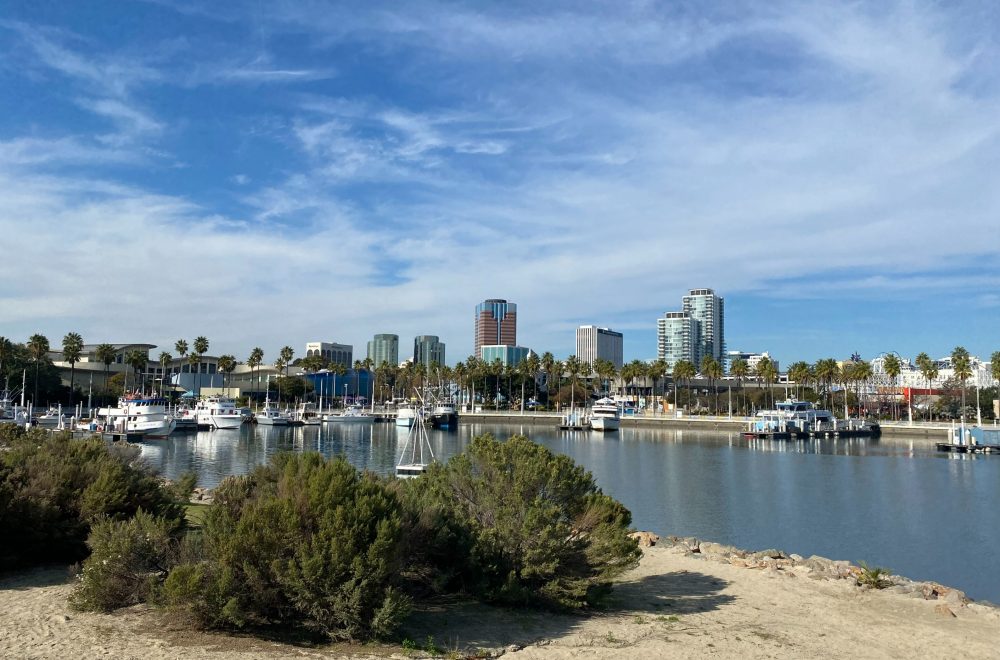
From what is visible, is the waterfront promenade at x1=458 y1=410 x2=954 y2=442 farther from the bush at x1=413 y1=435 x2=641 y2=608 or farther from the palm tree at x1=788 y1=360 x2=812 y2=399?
the bush at x1=413 y1=435 x2=641 y2=608

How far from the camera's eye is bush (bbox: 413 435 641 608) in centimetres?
1309

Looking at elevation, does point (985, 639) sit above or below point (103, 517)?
below

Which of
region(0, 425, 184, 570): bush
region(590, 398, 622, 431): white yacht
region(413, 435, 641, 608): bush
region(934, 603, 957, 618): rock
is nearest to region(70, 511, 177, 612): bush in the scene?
region(0, 425, 184, 570): bush

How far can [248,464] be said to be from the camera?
55.3 metres

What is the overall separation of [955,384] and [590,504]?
524 feet

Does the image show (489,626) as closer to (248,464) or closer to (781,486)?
(781,486)

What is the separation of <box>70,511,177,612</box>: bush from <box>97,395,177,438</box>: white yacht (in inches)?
2862

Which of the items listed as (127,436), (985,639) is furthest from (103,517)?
(127,436)

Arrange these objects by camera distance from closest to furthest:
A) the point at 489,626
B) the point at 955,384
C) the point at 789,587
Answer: the point at 489,626 < the point at 789,587 < the point at 955,384

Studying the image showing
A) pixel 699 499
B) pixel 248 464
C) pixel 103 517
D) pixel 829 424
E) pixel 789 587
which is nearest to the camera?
pixel 103 517

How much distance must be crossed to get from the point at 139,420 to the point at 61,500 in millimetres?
70389

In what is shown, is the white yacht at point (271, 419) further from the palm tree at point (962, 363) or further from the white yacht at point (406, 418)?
the palm tree at point (962, 363)

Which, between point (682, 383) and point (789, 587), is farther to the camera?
point (682, 383)

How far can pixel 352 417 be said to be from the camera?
124312 millimetres
